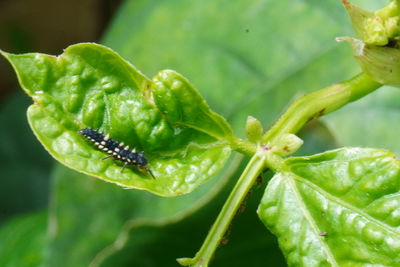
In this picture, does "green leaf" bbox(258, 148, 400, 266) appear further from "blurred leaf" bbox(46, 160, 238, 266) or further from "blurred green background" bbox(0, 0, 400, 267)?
"blurred leaf" bbox(46, 160, 238, 266)

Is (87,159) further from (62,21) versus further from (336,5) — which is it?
(62,21)

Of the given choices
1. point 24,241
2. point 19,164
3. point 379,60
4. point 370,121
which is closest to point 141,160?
point 379,60

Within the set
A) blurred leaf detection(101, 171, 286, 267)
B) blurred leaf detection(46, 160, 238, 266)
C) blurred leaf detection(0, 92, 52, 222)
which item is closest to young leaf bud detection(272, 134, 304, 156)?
blurred leaf detection(101, 171, 286, 267)

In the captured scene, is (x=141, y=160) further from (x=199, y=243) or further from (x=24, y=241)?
(x=24, y=241)

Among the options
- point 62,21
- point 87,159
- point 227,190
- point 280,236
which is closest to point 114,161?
point 87,159

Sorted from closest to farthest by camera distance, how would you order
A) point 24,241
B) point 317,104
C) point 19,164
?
point 317,104 < point 24,241 < point 19,164

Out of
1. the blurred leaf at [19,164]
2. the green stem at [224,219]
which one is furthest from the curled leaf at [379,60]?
the blurred leaf at [19,164]
